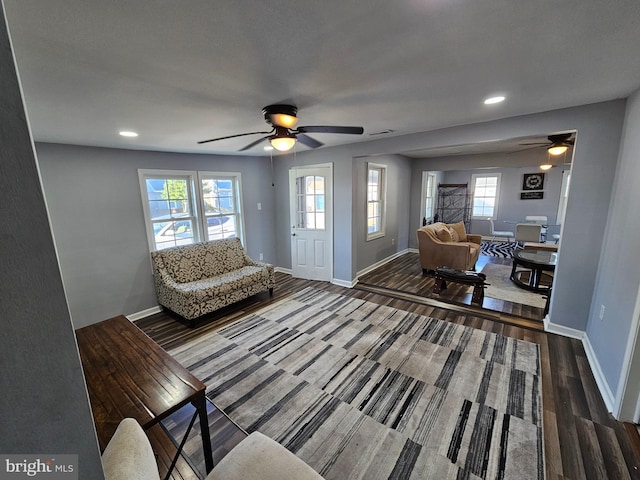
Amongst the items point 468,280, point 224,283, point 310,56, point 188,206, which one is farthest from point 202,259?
point 468,280

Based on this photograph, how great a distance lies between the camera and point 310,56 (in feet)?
4.74

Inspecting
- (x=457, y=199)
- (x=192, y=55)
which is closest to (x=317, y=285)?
(x=192, y=55)

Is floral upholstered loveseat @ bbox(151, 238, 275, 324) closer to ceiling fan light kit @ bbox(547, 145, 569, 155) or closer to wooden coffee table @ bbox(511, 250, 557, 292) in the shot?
wooden coffee table @ bbox(511, 250, 557, 292)

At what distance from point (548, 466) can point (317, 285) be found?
3.46 m

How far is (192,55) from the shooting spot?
1.39 meters

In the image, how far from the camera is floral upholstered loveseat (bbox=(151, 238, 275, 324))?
11.2 feet

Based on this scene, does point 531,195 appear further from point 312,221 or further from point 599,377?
point 599,377

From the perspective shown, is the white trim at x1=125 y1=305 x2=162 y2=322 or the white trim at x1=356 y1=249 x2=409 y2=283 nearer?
the white trim at x1=125 y1=305 x2=162 y2=322

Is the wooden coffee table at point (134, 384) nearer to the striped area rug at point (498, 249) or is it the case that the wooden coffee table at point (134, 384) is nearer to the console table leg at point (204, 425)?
the console table leg at point (204, 425)

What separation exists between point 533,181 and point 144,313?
31.7 ft

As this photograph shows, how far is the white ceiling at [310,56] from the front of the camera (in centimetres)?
110

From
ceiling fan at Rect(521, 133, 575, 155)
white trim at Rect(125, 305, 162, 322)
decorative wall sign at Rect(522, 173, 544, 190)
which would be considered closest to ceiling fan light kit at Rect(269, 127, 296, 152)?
white trim at Rect(125, 305, 162, 322)

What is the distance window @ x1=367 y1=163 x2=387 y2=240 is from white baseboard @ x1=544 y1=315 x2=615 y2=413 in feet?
9.86

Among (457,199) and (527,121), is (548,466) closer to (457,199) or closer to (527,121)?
(527,121)
